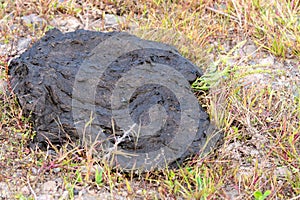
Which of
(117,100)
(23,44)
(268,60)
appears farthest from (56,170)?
(268,60)

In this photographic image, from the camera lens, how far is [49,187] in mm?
2672

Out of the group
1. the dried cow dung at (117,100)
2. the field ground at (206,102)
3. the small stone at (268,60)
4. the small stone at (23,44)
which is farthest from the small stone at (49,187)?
the small stone at (268,60)

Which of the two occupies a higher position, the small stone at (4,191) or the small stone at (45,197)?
the small stone at (4,191)

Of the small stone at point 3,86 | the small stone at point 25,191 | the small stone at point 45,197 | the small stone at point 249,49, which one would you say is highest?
the small stone at point 249,49

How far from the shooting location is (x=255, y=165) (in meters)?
2.77

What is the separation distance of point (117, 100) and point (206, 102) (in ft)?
2.10

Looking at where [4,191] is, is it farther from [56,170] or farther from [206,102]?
[206,102]

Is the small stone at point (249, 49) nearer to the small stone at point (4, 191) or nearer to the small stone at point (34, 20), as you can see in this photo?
the small stone at point (34, 20)

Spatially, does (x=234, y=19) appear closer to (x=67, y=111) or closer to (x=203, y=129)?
(x=203, y=129)

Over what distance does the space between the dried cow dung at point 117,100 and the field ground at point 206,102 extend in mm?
107

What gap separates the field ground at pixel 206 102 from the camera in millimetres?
2686

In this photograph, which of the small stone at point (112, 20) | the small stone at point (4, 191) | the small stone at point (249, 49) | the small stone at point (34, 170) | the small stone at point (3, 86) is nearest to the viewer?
the small stone at point (4, 191)

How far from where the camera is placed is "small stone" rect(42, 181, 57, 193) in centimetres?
266

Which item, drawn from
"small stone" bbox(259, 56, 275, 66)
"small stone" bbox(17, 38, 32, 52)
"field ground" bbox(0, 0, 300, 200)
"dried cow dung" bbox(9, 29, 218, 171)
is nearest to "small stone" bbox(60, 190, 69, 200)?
"field ground" bbox(0, 0, 300, 200)
